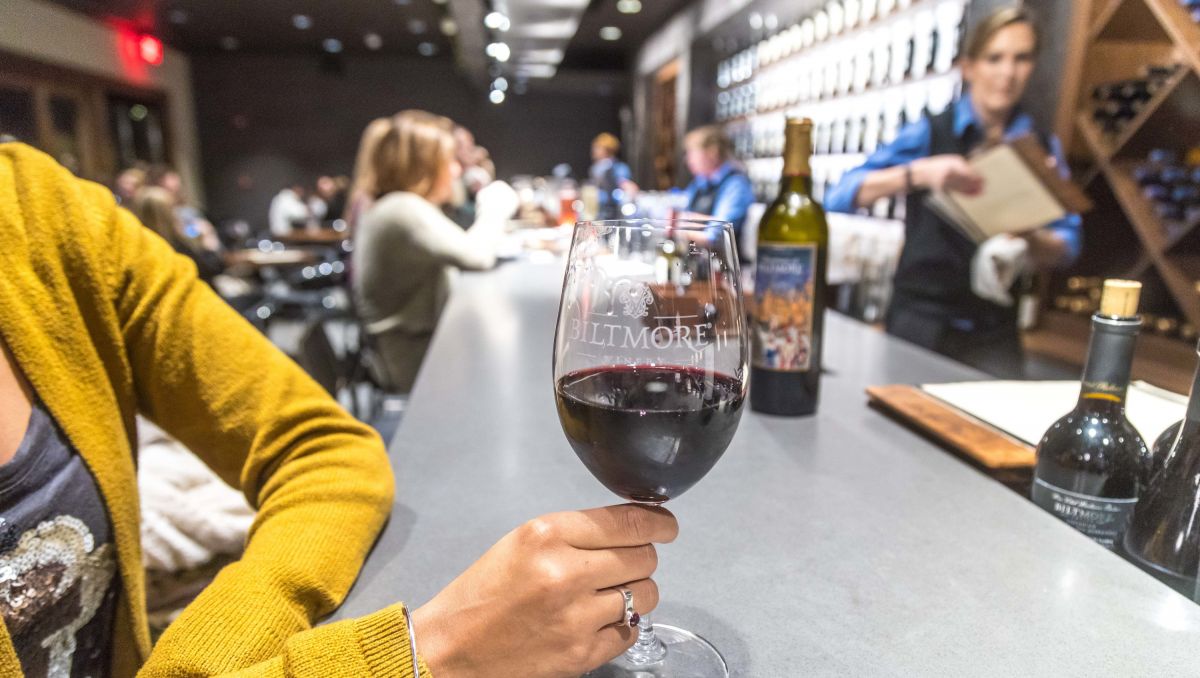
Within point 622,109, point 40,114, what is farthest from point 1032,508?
point 622,109

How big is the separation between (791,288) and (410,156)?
2173 mm

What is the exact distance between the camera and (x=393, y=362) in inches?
103

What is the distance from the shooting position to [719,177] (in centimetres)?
439

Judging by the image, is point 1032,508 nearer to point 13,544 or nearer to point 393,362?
point 13,544

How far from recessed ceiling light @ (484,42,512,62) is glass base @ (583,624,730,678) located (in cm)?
627

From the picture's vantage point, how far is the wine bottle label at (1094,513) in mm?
572

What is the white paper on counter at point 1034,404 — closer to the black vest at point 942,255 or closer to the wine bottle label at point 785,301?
the wine bottle label at point 785,301

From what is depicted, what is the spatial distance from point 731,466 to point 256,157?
497 inches

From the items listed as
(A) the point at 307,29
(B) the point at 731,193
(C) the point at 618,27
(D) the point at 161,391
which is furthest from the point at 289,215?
(D) the point at 161,391

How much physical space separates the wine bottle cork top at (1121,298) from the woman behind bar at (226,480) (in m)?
0.39

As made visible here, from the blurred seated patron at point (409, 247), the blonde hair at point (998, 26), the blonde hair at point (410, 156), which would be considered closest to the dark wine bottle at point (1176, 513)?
the blonde hair at point (998, 26)

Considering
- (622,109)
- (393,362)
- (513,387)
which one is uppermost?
(622,109)

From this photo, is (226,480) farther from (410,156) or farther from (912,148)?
(410,156)

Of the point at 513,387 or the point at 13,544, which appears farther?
the point at 513,387
